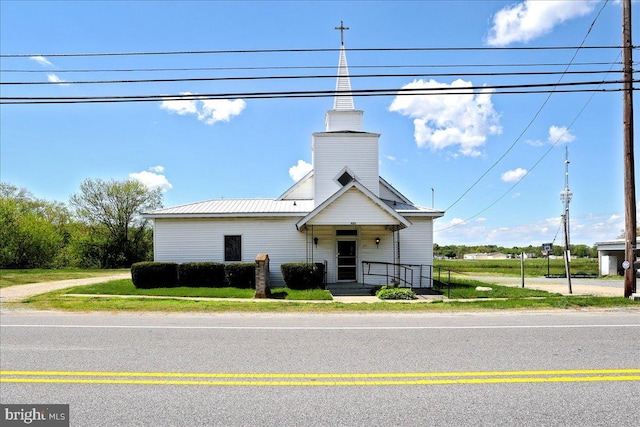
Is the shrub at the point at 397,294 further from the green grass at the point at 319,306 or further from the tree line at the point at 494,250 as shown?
the tree line at the point at 494,250

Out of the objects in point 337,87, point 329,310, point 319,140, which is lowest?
point 329,310

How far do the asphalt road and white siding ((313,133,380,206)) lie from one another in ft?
43.4

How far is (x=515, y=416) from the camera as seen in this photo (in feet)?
14.0

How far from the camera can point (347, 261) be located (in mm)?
20438

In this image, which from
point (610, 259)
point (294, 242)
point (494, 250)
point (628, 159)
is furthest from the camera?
point (494, 250)

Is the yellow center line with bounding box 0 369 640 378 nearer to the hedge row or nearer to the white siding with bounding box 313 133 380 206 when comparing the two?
the hedge row

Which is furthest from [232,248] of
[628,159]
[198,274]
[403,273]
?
[628,159]

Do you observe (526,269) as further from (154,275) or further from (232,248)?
(154,275)

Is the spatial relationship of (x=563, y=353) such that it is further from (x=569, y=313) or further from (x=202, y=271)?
(x=202, y=271)

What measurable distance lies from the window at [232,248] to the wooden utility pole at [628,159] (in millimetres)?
15052

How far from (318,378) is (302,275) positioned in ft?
40.8

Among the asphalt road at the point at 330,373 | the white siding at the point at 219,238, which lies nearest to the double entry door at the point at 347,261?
the white siding at the point at 219,238

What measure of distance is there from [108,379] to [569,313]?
10.4 meters

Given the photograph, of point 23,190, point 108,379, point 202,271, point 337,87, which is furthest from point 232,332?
point 23,190
